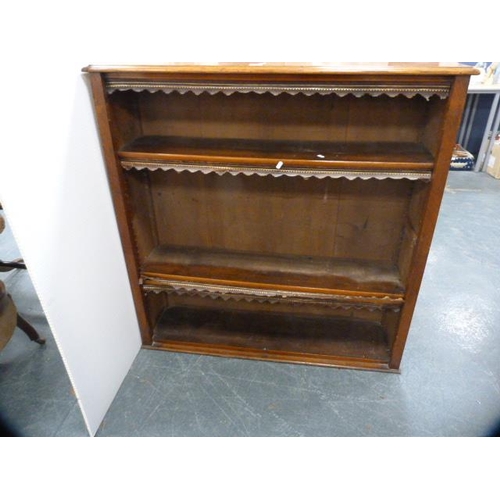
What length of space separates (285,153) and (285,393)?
3.10ft

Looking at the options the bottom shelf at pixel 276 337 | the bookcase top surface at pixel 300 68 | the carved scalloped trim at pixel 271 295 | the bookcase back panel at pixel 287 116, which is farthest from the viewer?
the bottom shelf at pixel 276 337

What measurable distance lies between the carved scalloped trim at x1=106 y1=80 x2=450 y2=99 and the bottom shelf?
3.47ft

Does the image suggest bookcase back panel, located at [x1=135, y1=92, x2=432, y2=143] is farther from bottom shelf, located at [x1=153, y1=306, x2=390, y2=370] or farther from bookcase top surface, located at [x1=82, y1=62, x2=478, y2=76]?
bottom shelf, located at [x1=153, y1=306, x2=390, y2=370]

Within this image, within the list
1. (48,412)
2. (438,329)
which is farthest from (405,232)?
(48,412)

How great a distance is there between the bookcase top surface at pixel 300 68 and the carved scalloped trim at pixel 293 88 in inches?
1.7

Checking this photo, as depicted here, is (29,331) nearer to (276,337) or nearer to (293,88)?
(276,337)

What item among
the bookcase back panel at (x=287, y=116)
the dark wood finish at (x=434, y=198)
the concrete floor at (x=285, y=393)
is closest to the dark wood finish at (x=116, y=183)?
the bookcase back panel at (x=287, y=116)

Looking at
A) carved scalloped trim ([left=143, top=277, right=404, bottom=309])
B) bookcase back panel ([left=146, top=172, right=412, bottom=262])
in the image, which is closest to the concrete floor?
carved scalloped trim ([left=143, top=277, right=404, bottom=309])

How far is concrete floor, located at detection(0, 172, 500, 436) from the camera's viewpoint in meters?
1.39

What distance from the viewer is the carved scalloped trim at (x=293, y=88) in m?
1.08

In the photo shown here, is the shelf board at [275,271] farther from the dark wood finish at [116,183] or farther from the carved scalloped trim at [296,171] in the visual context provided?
the carved scalloped trim at [296,171]

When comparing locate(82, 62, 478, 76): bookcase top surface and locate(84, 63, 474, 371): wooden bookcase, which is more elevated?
locate(82, 62, 478, 76): bookcase top surface

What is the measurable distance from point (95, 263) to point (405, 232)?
3.83 feet

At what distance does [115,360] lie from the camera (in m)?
1.51
